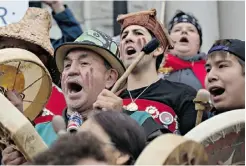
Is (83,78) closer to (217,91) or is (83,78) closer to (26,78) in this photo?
(26,78)

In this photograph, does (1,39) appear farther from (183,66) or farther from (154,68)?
(183,66)

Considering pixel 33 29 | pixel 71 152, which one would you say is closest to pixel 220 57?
pixel 33 29

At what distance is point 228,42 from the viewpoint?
4.13 m

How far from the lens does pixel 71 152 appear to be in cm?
213

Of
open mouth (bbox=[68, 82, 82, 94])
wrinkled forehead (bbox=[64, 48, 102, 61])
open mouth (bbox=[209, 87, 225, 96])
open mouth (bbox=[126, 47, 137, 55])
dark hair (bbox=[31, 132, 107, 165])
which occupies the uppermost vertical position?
dark hair (bbox=[31, 132, 107, 165])

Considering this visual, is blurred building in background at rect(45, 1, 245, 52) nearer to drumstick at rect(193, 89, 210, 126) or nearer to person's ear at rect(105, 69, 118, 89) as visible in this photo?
→ person's ear at rect(105, 69, 118, 89)

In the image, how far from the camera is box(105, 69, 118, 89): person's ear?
4.21 metres

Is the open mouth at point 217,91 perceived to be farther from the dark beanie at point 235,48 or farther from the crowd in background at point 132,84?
the dark beanie at point 235,48

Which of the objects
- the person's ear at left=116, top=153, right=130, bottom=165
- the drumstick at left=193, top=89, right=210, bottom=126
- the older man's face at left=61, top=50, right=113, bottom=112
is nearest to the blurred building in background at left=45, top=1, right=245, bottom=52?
the older man's face at left=61, top=50, right=113, bottom=112

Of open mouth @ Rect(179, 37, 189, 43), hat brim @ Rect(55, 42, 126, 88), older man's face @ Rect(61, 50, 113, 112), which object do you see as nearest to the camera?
older man's face @ Rect(61, 50, 113, 112)

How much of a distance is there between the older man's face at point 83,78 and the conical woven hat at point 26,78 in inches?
4.3

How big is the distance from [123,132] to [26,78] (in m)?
1.40

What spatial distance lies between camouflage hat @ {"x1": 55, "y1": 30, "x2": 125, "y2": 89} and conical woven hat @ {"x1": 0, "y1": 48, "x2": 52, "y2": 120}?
27cm

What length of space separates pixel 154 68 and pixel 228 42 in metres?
0.69
